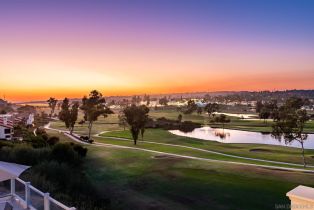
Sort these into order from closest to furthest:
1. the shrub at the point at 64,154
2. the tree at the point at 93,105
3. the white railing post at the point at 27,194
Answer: the white railing post at the point at 27,194
the shrub at the point at 64,154
the tree at the point at 93,105

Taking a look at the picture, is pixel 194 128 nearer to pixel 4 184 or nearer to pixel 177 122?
pixel 177 122

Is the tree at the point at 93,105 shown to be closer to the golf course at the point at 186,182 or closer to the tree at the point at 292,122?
the golf course at the point at 186,182

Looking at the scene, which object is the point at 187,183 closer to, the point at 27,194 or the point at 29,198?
the point at 29,198

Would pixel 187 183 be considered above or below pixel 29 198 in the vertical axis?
below


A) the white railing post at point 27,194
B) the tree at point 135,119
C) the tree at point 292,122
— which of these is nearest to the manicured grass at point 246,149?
the tree at point 135,119

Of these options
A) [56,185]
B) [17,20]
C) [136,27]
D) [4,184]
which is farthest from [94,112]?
[4,184]

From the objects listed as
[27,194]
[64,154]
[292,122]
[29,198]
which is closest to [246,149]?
[292,122]

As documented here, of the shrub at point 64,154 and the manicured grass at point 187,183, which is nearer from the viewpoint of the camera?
the manicured grass at point 187,183

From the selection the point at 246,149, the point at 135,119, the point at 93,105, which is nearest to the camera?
the point at 246,149
